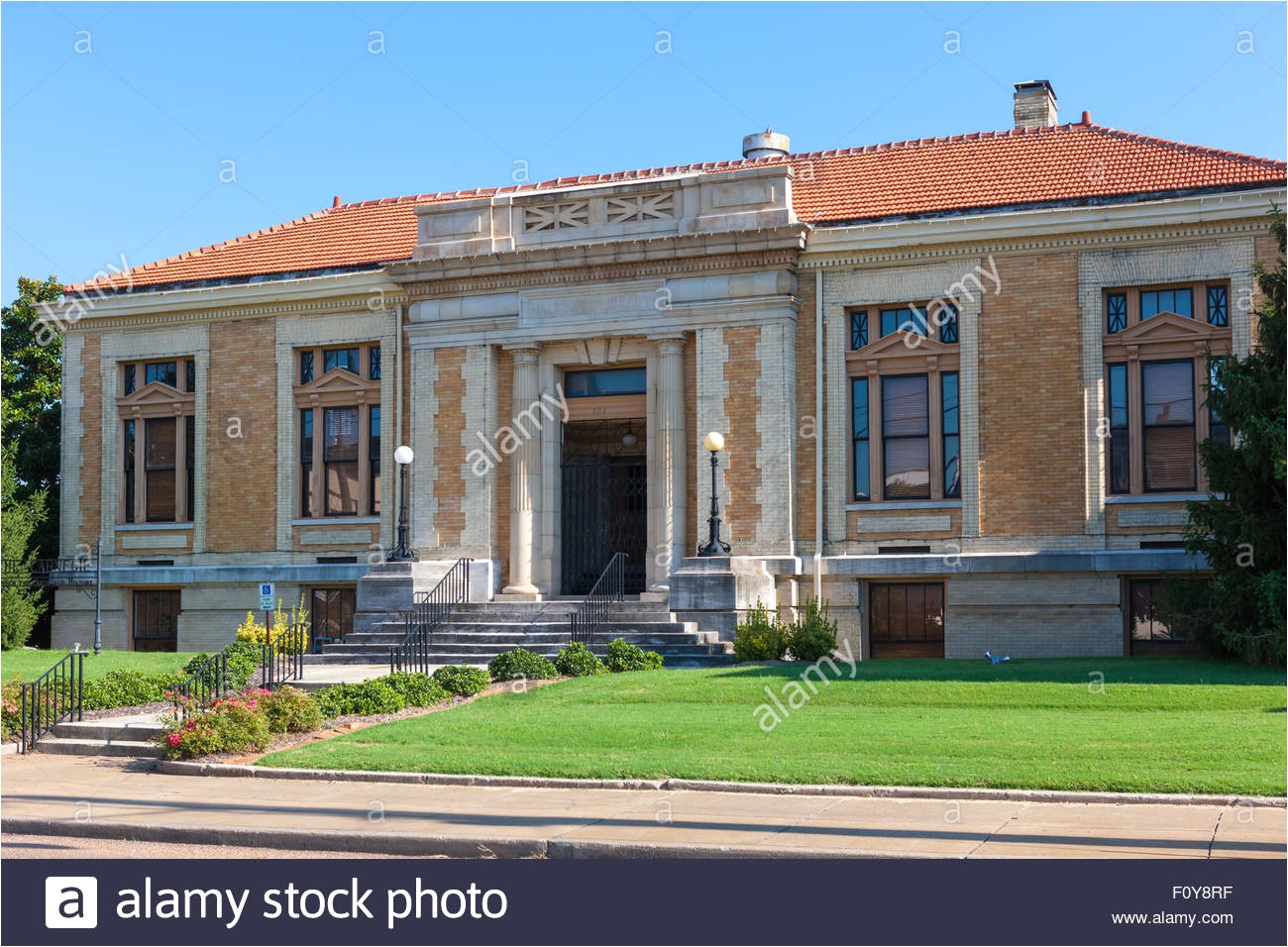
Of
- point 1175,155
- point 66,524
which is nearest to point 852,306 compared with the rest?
point 1175,155

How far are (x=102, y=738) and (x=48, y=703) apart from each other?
3.78 ft

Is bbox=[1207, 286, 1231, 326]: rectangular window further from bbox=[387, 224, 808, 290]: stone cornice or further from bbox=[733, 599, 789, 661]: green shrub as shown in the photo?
bbox=[733, 599, 789, 661]: green shrub

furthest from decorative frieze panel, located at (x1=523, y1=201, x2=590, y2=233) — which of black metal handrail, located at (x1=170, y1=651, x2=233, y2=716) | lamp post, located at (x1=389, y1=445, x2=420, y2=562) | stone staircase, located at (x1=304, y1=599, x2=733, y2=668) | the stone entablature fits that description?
black metal handrail, located at (x1=170, y1=651, x2=233, y2=716)

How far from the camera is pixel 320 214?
34.3 metres

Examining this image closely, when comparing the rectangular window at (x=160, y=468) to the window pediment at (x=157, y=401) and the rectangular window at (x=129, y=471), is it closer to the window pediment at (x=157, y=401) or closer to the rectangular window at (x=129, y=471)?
the window pediment at (x=157, y=401)

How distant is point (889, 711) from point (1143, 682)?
354cm

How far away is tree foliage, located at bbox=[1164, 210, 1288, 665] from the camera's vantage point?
19922mm

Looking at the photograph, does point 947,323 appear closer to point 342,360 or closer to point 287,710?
point 342,360

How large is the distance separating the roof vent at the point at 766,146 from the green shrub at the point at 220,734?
17.7m

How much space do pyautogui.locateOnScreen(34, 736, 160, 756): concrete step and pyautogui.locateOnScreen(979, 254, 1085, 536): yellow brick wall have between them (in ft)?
48.2

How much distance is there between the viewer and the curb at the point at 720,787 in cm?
1230

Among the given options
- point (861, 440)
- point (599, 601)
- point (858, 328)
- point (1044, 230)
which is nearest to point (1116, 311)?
point (1044, 230)

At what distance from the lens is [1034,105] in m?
30.5

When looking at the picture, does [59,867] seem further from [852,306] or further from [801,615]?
[852,306]
